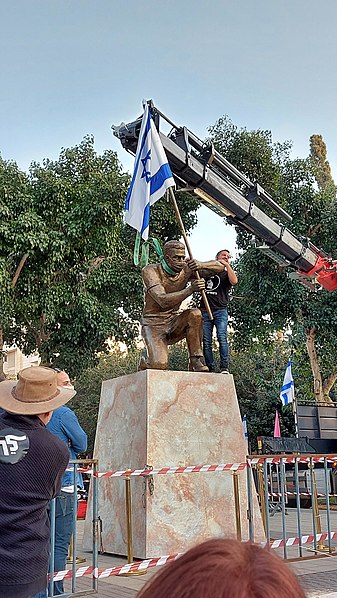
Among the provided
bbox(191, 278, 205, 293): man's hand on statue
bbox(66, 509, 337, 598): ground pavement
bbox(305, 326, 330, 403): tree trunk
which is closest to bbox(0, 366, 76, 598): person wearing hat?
bbox(66, 509, 337, 598): ground pavement

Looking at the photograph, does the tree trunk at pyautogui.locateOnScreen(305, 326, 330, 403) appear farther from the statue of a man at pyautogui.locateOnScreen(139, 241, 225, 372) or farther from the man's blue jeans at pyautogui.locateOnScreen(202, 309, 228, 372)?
the statue of a man at pyautogui.locateOnScreen(139, 241, 225, 372)

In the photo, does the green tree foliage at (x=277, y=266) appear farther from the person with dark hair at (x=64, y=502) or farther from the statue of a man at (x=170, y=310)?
the person with dark hair at (x=64, y=502)

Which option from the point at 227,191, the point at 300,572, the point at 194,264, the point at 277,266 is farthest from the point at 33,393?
the point at 277,266

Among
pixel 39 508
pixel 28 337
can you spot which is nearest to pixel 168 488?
pixel 39 508

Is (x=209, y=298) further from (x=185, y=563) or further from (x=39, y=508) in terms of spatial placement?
(x=185, y=563)

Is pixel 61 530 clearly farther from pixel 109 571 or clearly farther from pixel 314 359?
pixel 314 359

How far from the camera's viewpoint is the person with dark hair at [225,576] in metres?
0.81

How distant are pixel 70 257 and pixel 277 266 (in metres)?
6.37

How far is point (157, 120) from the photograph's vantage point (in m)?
9.55

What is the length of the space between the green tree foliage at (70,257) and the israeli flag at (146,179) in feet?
24.1

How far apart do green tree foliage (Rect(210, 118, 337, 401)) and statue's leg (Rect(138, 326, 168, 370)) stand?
12.1m

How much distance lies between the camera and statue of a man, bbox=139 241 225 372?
316 inches

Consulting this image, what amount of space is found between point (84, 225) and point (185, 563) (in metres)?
15.7

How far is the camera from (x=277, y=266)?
65.4ft
